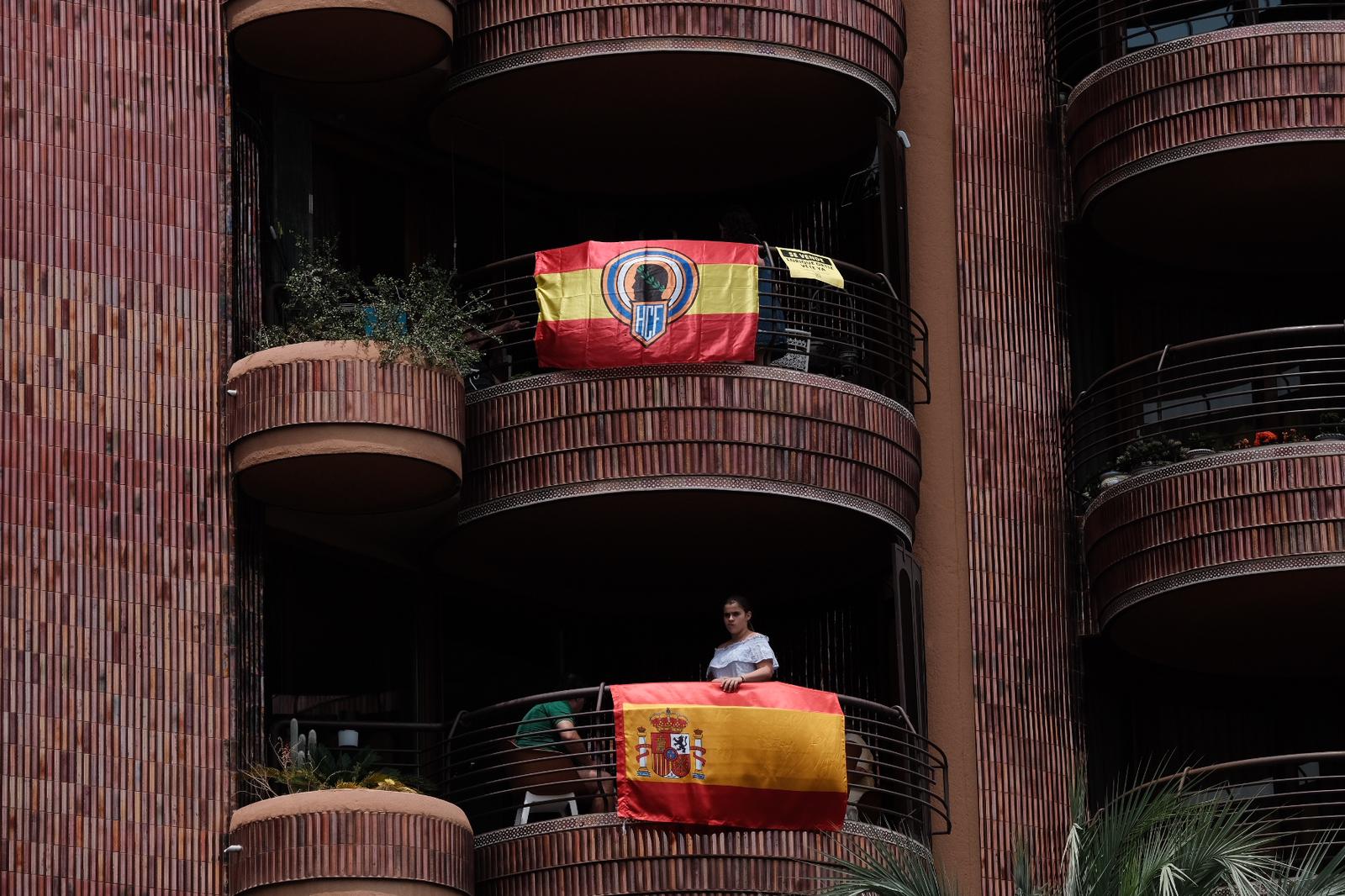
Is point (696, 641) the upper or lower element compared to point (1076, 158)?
lower

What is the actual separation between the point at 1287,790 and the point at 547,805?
8.08 meters

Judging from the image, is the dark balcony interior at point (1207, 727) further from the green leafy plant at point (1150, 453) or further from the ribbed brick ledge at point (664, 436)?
the ribbed brick ledge at point (664, 436)

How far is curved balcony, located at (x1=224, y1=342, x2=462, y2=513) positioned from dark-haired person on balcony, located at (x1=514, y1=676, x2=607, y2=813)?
7.98 ft

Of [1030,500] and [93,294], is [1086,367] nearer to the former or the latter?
[1030,500]

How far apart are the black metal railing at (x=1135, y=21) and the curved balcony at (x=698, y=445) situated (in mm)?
4087

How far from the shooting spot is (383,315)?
30.7m

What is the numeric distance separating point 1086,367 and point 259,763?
33.9ft

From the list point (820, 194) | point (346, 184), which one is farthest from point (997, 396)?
point (346, 184)

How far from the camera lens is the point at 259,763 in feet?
97.6

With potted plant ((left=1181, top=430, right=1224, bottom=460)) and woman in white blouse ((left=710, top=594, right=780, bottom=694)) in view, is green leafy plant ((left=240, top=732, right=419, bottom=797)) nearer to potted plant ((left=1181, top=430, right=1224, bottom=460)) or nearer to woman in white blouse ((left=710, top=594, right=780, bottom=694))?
woman in white blouse ((left=710, top=594, right=780, bottom=694))

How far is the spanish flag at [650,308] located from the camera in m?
31.5

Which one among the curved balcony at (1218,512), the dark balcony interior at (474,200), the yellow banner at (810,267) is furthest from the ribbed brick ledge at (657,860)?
the yellow banner at (810,267)

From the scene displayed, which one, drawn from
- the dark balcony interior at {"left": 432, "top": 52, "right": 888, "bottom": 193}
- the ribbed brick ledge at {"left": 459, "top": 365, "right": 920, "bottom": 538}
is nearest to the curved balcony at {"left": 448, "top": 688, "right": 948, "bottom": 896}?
the ribbed brick ledge at {"left": 459, "top": 365, "right": 920, "bottom": 538}

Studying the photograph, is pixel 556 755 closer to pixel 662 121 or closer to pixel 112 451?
pixel 112 451
